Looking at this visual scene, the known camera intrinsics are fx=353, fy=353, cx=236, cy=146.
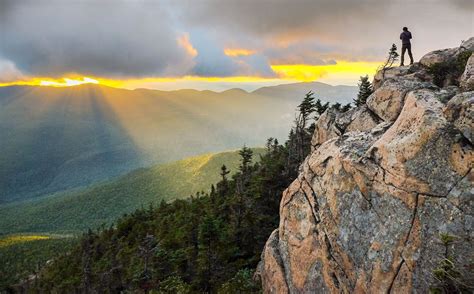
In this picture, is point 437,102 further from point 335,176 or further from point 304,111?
point 304,111

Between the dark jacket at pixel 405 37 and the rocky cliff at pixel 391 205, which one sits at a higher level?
the dark jacket at pixel 405 37

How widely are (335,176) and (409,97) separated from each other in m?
6.08

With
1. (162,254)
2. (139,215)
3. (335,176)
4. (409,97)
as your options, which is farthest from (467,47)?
(139,215)

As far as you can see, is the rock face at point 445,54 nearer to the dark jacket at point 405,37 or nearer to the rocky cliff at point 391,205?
the dark jacket at point 405,37

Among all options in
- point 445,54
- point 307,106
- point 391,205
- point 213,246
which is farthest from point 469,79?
point 307,106

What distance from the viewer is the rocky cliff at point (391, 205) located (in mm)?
15281

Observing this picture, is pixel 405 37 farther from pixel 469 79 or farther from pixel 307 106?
pixel 307 106

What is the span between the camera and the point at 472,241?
1453cm

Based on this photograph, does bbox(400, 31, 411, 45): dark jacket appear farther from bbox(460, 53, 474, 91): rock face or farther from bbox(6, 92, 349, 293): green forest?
bbox(6, 92, 349, 293): green forest

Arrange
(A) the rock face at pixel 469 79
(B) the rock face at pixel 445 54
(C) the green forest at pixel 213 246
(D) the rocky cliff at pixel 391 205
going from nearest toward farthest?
1. (D) the rocky cliff at pixel 391 205
2. (A) the rock face at pixel 469 79
3. (B) the rock face at pixel 445 54
4. (C) the green forest at pixel 213 246

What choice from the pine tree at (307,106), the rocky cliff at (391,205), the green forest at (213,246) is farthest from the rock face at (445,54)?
the pine tree at (307,106)

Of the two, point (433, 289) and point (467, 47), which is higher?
point (467, 47)

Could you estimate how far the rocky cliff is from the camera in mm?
15281

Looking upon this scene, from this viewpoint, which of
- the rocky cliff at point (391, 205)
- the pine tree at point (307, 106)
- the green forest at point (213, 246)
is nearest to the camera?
the rocky cliff at point (391, 205)
